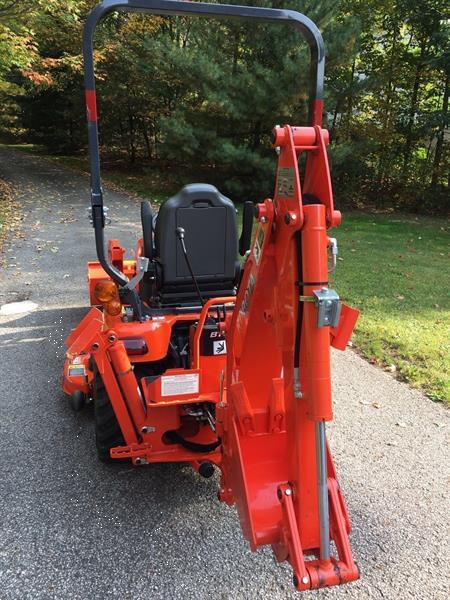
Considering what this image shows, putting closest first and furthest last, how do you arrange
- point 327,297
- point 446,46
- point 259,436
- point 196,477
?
1. point 327,297
2. point 259,436
3. point 196,477
4. point 446,46

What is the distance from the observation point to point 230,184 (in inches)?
498

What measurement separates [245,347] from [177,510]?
1.19 m

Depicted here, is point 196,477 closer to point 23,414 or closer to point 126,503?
point 126,503

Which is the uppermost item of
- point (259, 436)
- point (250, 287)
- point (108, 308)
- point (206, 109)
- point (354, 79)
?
point (354, 79)

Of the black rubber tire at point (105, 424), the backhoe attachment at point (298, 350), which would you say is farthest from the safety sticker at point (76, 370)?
the backhoe attachment at point (298, 350)

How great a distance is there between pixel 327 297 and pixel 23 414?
290cm

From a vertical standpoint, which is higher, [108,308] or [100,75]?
[100,75]

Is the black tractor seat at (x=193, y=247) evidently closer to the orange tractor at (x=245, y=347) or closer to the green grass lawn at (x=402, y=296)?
Result: the orange tractor at (x=245, y=347)

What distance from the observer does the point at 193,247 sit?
3213mm

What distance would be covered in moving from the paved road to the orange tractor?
0.27m

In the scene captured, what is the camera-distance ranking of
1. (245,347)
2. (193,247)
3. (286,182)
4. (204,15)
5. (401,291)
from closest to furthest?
(286,182) → (245,347) → (204,15) → (193,247) → (401,291)

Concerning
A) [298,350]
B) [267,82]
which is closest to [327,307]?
[298,350]

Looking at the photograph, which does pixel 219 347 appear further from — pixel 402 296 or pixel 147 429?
pixel 402 296

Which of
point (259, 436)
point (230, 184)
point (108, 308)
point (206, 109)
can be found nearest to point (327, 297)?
point (259, 436)
